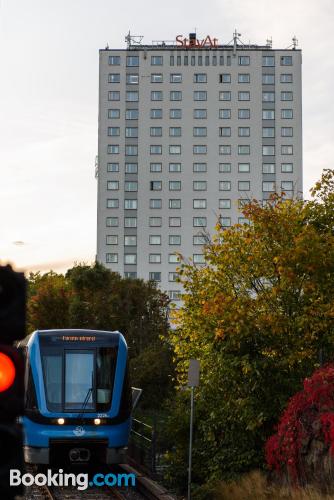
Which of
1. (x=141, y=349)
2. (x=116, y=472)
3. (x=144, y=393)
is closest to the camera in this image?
(x=116, y=472)

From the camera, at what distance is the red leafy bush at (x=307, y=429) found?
14.0m

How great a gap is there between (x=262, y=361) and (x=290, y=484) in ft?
10.4

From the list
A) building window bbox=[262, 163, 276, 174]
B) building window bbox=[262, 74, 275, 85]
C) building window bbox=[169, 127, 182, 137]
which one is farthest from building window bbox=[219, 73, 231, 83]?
building window bbox=[262, 163, 276, 174]

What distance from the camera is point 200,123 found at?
11844cm

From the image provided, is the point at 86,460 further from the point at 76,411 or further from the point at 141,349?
the point at 141,349

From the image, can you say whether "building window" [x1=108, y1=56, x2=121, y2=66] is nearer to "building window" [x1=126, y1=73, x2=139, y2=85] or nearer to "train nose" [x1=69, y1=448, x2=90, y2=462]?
"building window" [x1=126, y1=73, x2=139, y2=85]

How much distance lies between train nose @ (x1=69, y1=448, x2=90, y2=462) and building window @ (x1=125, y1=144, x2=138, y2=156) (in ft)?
328

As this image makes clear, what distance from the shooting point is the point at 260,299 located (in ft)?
61.3

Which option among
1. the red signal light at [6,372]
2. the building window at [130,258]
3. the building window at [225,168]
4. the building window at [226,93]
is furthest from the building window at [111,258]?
the red signal light at [6,372]

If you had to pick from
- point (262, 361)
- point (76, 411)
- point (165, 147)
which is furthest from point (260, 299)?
point (165, 147)

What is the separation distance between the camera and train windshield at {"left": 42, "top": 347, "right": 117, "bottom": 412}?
18.2 metres

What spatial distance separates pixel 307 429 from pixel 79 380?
19.1 ft

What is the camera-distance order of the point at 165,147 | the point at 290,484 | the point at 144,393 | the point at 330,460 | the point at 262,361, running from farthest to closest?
the point at 165,147, the point at 144,393, the point at 262,361, the point at 290,484, the point at 330,460

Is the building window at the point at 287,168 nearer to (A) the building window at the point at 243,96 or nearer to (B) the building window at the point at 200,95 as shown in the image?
(A) the building window at the point at 243,96
